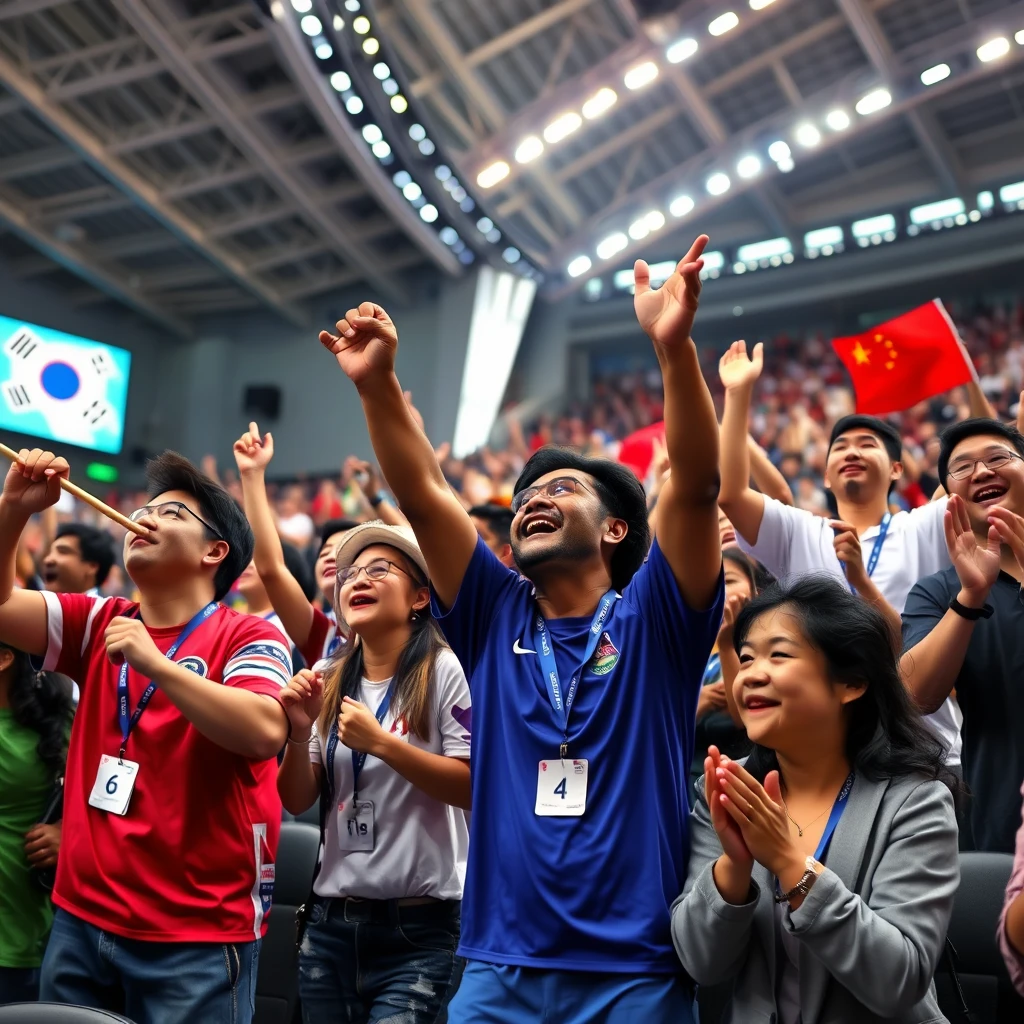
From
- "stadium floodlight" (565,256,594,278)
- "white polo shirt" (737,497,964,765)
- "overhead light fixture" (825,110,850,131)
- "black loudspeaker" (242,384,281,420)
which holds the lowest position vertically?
"white polo shirt" (737,497,964,765)

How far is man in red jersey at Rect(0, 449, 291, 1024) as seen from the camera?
1.94 metres

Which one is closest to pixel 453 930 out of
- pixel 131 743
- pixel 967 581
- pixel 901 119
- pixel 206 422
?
pixel 131 743

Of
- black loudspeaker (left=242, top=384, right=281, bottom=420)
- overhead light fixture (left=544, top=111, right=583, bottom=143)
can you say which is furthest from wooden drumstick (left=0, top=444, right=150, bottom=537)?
black loudspeaker (left=242, top=384, right=281, bottom=420)

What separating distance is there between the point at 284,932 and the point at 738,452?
5.36 ft

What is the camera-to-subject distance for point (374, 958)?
204cm

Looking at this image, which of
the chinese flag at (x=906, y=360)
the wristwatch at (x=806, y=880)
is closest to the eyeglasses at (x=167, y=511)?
the wristwatch at (x=806, y=880)

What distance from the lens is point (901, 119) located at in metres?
11.8

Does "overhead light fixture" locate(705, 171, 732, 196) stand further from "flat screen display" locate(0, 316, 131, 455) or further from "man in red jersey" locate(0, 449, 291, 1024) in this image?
"man in red jersey" locate(0, 449, 291, 1024)

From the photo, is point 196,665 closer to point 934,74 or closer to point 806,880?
point 806,880

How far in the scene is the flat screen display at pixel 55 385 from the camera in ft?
13.2

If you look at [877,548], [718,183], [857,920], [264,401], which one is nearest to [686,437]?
[857,920]

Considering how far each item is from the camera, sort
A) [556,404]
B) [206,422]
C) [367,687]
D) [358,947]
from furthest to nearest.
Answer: [206,422]
[556,404]
[367,687]
[358,947]

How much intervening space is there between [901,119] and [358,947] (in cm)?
1170

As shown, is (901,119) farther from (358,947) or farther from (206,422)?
(358,947)
